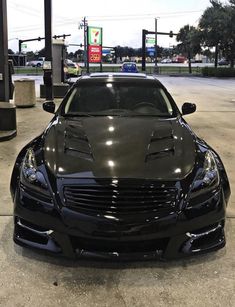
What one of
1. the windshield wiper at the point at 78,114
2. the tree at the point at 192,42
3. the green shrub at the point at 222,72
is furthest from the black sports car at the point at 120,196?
the tree at the point at 192,42

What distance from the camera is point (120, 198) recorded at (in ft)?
10.8

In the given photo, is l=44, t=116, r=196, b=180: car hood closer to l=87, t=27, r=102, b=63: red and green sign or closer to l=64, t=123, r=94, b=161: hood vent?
l=64, t=123, r=94, b=161: hood vent

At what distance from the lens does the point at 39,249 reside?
3.42 m

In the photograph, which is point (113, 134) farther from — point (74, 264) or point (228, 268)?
point (228, 268)

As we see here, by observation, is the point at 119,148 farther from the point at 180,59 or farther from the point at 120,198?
the point at 180,59

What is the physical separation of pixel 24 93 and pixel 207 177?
37.9ft

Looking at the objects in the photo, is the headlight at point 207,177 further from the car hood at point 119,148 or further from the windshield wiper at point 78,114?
the windshield wiper at point 78,114

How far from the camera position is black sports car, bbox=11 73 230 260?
10.6 feet

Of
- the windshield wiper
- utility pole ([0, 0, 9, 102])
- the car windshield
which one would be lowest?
the windshield wiper

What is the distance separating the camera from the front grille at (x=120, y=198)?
326cm

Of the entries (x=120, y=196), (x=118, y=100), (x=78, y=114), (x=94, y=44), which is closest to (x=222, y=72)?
(x=94, y=44)

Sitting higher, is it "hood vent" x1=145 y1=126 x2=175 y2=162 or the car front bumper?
"hood vent" x1=145 y1=126 x2=175 y2=162

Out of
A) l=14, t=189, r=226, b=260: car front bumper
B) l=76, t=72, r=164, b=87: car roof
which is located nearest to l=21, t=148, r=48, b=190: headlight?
l=14, t=189, r=226, b=260: car front bumper

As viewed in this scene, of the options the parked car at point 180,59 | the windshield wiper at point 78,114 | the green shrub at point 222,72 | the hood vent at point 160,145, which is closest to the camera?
the hood vent at point 160,145
